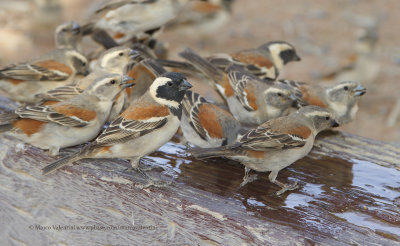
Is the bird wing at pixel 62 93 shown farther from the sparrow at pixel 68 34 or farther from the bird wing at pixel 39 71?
the sparrow at pixel 68 34

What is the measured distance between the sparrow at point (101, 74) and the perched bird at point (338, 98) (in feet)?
5.88

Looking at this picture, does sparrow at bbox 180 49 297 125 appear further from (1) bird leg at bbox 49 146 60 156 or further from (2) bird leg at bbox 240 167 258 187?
(1) bird leg at bbox 49 146 60 156

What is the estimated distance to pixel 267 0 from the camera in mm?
16375

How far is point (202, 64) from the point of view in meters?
5.77

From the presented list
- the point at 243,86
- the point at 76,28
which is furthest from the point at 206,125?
the point at 76,28

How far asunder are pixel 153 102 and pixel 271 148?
95 cm

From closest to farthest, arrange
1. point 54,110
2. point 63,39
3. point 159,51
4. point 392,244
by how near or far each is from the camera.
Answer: point 392,244 → point 54,110 → point 63,39 → point 159,51

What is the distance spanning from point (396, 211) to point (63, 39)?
14.6ft

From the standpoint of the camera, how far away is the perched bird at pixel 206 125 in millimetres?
4445

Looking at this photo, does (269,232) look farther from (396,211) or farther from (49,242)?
(49,242)

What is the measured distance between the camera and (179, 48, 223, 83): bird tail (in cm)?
568

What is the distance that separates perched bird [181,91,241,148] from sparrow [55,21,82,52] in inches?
86.9

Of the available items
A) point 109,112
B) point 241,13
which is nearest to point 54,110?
point 109,112

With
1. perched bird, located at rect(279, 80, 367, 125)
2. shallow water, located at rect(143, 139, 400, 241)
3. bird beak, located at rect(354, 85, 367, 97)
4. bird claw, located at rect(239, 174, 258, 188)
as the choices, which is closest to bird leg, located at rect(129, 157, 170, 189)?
shallow water, located at rect(143, 139, 400, 241)
